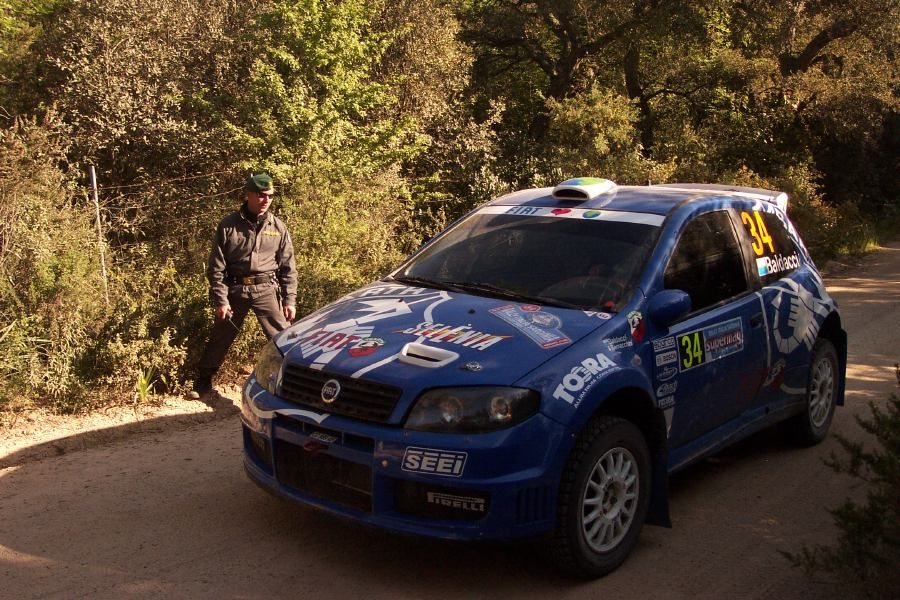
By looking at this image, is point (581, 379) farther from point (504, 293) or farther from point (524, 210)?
point (524, 210)

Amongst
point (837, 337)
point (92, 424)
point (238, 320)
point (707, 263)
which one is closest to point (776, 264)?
point (707, 263)

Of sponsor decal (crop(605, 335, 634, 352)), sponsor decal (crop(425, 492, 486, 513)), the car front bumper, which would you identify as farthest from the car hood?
sponsor decal (crop(425, 492, 486, 513))

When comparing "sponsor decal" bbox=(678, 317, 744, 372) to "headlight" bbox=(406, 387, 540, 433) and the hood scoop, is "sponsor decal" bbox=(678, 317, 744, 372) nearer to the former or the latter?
"headlight" bbox=(406, 387, 540, 433)

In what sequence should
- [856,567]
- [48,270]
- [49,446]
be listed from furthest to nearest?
[48,270] → [49,446] → [856,567]

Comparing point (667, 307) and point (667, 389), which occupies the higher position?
point (667, 307)

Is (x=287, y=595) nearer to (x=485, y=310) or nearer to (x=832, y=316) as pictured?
(x=485, y=310)

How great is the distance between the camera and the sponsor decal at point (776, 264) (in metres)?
5.95

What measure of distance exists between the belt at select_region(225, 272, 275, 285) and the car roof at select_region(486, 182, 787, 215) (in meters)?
2.07

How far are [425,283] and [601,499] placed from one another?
1.75m

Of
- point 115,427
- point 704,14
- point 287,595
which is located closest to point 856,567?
point 287,595

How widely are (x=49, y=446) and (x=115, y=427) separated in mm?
488

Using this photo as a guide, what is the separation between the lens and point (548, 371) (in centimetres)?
425

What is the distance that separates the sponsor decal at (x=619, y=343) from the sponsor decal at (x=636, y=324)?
0.05 meters

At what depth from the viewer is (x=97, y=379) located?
6965 mm
